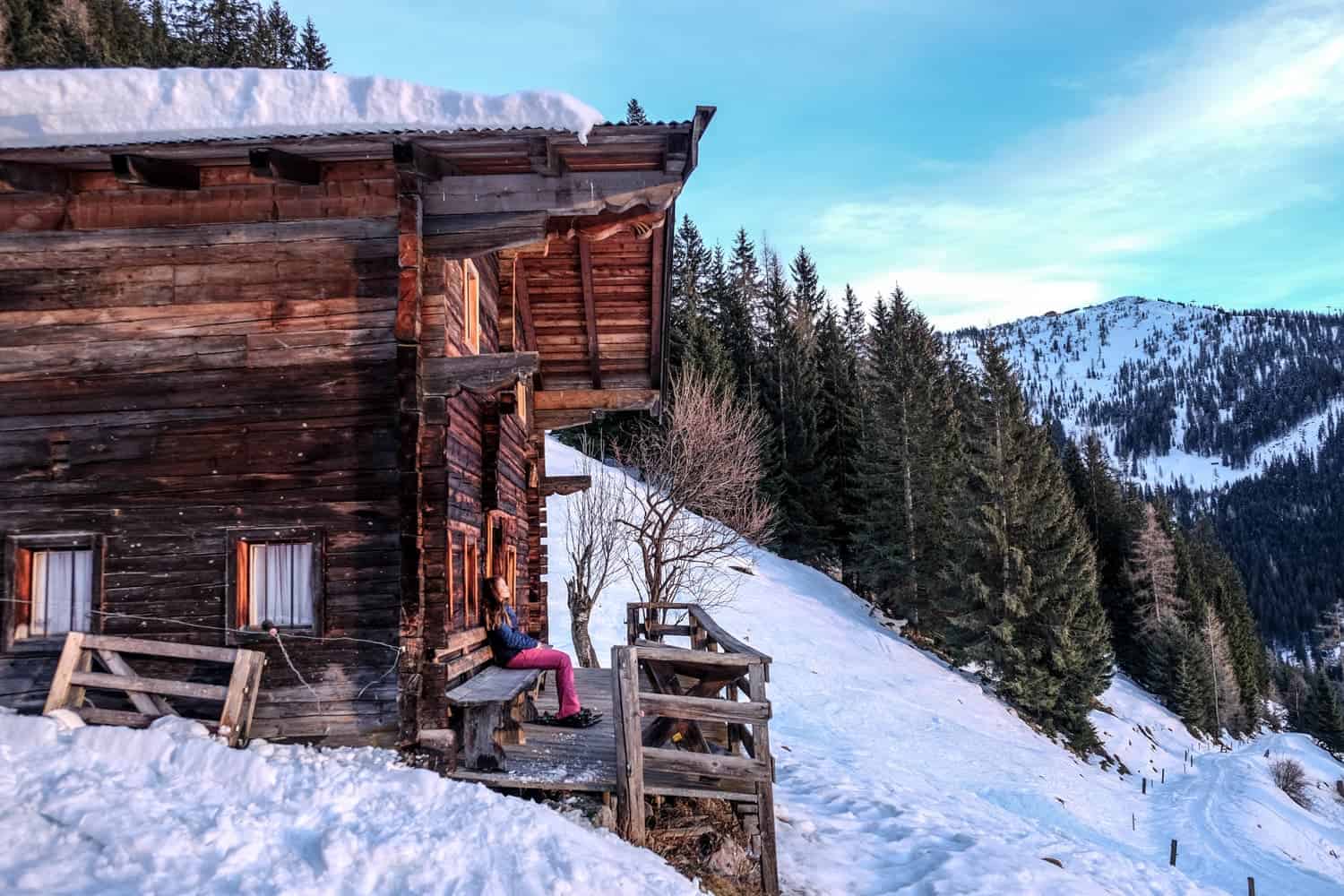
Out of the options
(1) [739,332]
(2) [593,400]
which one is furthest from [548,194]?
(1) [739,332]

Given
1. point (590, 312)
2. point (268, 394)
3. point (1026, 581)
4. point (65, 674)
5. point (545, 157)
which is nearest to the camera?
point (65, 674)

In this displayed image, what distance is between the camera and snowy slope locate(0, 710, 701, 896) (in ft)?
18.6

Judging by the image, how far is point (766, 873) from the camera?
8.62m

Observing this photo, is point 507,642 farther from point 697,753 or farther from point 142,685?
point 142,685

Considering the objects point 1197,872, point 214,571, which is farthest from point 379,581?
point 1197,872

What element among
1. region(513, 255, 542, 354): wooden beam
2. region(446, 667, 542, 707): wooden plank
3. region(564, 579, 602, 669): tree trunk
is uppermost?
region(513, 255, 542, 354): wooden beam

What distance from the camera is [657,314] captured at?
14.2m

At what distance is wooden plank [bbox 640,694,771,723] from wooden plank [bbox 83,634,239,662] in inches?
155

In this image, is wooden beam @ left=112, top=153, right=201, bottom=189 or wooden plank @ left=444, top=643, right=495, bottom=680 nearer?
wooden beam @ left=112, top=153, right=201, bottom=189

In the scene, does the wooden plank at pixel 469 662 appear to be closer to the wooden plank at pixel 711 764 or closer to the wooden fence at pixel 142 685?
the wooden fence at pixel 142 685

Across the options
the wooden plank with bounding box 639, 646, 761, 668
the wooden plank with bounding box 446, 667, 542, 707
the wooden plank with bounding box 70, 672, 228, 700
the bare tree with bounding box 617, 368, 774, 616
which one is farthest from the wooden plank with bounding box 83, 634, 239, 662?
the bare tree with bounding box 617, 368, 774, 616

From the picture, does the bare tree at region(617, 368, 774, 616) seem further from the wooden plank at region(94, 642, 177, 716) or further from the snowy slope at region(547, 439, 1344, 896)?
the wooden plank at region(94, 642, 177, 716)

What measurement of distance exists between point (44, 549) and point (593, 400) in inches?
345

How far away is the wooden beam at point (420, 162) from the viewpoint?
8523mm
